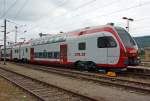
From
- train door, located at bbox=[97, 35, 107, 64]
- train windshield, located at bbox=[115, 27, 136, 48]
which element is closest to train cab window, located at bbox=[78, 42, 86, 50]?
train door, located at bbox=[97, 35, 107, 64]

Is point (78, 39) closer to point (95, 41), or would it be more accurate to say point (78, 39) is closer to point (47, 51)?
point (95, 41)

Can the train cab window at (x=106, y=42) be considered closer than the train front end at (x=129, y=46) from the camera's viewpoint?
No

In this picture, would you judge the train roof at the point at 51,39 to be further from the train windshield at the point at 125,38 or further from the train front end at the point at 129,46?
the train front end at the point at 129,46

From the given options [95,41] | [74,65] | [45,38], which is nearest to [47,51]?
[45,38]

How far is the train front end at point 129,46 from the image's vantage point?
19.9 m

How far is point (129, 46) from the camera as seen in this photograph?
66.0 feet

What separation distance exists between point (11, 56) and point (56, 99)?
141ft

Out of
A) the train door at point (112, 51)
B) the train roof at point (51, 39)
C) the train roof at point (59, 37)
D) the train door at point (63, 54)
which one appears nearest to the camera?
the train door at point (112, 51)

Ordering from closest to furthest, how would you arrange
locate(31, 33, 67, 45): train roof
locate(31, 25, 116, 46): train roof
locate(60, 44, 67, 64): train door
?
locate(31, 25, 116, 46): train roof → locate(60, 44, 67, 64): train door → locate(31, 33, 67, 45): train roof

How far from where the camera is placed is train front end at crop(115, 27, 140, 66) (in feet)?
65.2

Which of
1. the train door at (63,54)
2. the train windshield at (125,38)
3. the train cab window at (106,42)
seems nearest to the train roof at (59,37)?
the train door at (63,54)

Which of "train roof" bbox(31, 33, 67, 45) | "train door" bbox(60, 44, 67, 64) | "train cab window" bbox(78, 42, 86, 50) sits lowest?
"train door" bbox(60, 44, 67, 64)

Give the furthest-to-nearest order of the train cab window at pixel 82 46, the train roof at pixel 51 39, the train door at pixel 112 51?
1. the train roof at pixel 51 39
2. the train cab window at pixel 82 46
3. the train door at pixel 112 51

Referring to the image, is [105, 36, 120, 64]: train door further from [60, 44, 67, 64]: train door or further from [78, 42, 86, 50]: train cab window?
[60, 44, 67, 64]: train door
